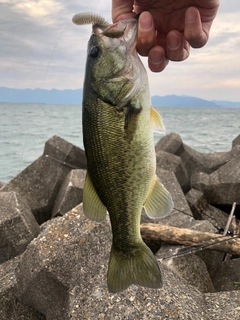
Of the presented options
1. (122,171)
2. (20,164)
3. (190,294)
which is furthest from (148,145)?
(20,164)

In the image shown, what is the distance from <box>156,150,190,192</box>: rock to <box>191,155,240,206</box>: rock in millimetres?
594

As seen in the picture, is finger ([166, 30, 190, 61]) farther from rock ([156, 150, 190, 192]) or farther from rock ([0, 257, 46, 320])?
rock ([156, 150, 190, 192])

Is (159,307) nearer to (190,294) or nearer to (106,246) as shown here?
(190,294)

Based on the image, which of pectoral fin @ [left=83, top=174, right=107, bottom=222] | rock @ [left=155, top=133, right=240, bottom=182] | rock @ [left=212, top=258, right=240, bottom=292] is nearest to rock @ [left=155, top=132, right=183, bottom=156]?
rock @ [left=155, top=133, right=240, bottom=182]

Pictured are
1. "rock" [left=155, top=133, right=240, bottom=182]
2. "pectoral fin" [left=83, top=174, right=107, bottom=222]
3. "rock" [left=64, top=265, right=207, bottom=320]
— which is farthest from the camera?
"rock" [left=155, top=133, right=240, bottom=182]

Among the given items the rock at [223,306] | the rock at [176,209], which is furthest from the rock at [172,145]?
the rock at [223,306]

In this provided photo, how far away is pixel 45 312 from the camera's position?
12.1ft

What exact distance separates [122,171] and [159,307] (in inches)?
59.0

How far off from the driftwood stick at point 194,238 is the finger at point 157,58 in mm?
2835

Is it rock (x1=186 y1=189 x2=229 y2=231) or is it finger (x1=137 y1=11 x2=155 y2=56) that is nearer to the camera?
finger (x1=137 y1=11 x2=155 y2=56)

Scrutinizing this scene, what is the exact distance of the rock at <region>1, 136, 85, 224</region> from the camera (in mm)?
6789

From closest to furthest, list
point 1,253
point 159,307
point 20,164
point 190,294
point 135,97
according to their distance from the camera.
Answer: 1. point 135,97
2. point 159,307
3. point 190,294
4. point 1,253
5. point 20,164

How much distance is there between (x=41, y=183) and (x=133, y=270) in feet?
16.4

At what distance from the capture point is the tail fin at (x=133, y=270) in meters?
2.17
